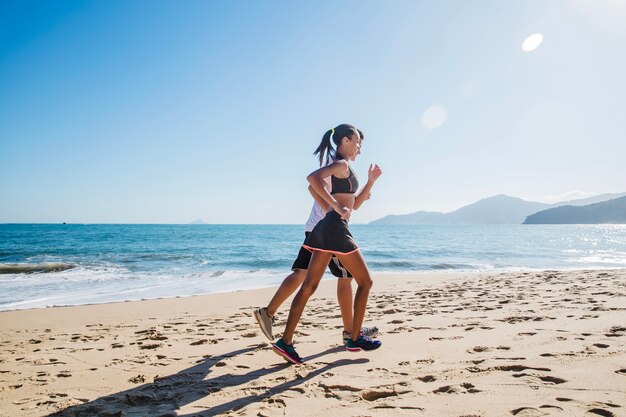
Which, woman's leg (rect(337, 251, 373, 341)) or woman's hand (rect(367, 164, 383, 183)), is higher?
woman's hand (rect(367, 164, 383, 183))

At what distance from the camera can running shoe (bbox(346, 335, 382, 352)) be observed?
3.23 m

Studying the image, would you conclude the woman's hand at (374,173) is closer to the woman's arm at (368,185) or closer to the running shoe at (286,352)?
the woman's arm at (368,185)

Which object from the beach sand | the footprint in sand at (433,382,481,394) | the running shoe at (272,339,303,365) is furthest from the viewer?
the running shoe at (272,339,303,365)

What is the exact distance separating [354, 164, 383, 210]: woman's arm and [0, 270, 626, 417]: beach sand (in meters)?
1.36

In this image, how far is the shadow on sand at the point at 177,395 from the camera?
87.2 inches

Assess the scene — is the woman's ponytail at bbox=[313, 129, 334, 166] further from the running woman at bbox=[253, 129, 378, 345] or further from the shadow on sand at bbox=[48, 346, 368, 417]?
the shadow on sand at bbox=[48, 346, 368, 417]

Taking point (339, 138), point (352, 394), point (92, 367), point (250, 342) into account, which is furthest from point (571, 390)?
point (92, 367)

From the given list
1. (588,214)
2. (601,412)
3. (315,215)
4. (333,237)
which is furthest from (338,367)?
(588,214)

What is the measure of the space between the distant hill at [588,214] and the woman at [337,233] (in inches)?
5990

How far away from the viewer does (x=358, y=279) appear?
309 centimetres

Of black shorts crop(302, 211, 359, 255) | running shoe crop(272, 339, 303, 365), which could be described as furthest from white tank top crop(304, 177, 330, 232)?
running shoe crop(272, 339, 303, 365)

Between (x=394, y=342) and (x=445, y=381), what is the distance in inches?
44.5

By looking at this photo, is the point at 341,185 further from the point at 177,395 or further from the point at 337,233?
the point at 177,395

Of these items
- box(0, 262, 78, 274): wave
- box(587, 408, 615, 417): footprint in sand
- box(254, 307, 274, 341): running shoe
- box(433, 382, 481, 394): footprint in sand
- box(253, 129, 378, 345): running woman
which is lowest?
box(0, 262, 78, 274): wave
